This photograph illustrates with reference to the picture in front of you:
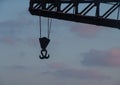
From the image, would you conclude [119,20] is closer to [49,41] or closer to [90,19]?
[90,19]

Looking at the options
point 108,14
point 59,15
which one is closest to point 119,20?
point 108,14

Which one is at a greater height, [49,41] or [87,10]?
[87,10]

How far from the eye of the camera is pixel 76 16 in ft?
A: 63.3

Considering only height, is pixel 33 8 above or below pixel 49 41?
above

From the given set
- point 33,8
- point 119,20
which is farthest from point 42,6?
point 119,20

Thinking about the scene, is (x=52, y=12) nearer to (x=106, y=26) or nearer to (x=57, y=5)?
(x=57, y=5)

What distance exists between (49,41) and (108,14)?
268 cm

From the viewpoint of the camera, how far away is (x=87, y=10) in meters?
19.4

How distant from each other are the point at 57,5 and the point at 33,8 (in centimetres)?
98

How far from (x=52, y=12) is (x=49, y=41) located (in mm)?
1175

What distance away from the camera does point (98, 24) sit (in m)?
19.4

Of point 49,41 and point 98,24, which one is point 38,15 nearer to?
point 49,41

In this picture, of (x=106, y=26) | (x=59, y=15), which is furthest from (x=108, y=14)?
(x=59, y=15)

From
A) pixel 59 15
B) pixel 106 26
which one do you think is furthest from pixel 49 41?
pixel 106 26
